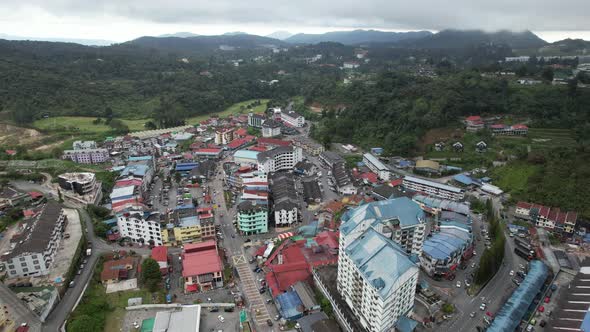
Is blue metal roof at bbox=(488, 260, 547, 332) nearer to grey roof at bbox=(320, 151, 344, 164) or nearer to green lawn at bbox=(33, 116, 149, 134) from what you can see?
grey roof at bbox=(320, 151, 344, 164)

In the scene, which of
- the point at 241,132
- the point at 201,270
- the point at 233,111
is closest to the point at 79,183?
the point at 201,270

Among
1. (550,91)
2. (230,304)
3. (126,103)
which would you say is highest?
(550,91)

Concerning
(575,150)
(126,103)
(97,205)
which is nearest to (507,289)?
(575,150)

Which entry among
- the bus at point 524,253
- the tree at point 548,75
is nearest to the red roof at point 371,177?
A: the bus at point 524,253

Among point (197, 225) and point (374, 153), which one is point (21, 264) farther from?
point (374, 153)

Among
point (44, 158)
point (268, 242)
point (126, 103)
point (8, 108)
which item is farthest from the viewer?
point (126, 103)

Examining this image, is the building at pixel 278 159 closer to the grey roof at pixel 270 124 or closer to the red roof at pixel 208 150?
the red roof at pixel 208 150

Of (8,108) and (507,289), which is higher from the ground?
(8,108)

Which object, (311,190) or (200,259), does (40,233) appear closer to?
(200,259)
